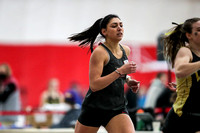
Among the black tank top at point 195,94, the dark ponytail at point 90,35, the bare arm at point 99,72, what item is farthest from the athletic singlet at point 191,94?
the dark ponytail at point 90,35

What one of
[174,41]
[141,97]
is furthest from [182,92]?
[141,97]

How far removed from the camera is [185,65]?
269 centimetres

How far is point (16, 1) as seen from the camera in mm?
16594

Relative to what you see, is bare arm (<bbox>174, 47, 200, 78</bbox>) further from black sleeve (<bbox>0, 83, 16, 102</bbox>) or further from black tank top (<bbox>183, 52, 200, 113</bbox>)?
black sleeve (<bbox>0, 83, 16, 102</bbox>)

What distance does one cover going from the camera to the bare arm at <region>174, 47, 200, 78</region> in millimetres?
2666

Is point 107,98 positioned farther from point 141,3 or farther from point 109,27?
point 141,3

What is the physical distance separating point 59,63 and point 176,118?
11.1 m

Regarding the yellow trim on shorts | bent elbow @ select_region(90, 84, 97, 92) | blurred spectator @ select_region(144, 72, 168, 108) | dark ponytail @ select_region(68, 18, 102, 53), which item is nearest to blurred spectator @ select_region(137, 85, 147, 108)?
blurred spectator @ select_region(144, 72, 168, 108)

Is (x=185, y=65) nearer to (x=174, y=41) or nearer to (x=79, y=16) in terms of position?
(x=174, y=41)

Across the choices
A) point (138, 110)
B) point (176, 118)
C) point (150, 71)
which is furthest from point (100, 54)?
point (150, 71)

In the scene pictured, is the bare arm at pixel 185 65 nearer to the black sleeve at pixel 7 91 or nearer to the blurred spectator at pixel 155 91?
the blurred spectator at pixel 155 91

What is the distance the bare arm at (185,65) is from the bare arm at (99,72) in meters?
0.43

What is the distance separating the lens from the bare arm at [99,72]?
3083mm

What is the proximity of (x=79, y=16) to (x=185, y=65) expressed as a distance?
14384 millimetres
